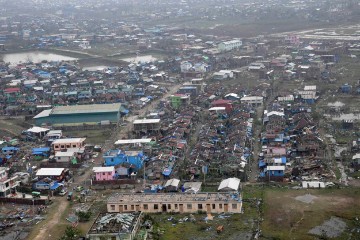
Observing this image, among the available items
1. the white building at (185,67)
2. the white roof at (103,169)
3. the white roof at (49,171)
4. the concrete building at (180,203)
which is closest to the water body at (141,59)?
the white building at (185,67)

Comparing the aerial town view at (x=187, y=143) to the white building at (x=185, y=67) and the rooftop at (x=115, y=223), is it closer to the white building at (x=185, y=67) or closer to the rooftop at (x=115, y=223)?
the rooftop at (x=115, y=223)

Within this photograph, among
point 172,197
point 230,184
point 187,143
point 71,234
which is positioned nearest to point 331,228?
point 230,184

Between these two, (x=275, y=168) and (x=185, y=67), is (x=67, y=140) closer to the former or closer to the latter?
(x=275, y=168)

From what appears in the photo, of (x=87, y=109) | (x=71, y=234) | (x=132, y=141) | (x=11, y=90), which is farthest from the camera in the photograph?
(x=11, y=90)

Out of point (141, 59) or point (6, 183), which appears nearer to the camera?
point (6, 183)

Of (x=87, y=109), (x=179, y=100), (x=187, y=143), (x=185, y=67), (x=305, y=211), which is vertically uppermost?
(x=87, y=109)

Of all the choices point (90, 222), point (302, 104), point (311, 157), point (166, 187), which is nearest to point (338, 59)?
point (302, 104)

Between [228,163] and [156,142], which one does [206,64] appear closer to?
A: [156,142]
